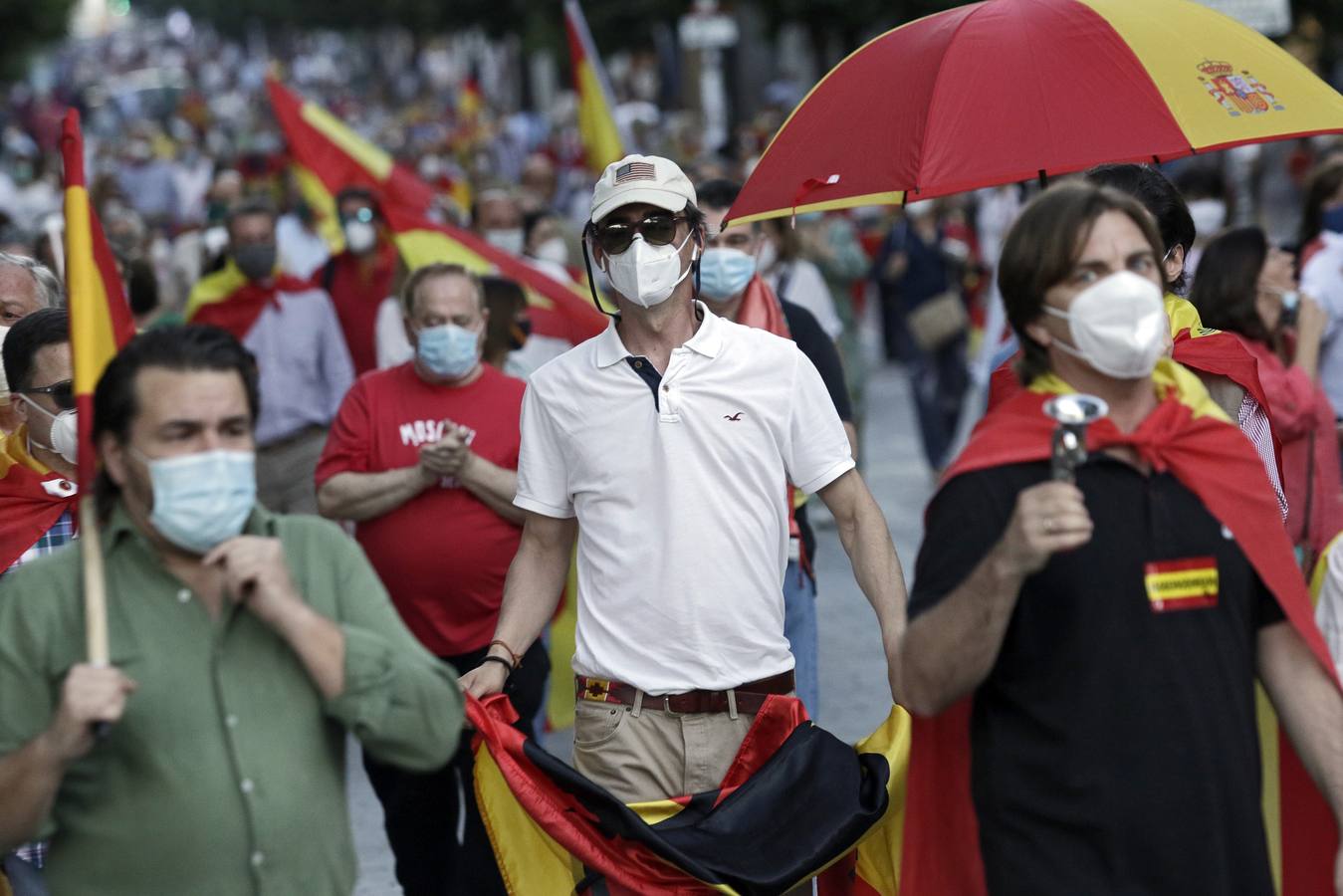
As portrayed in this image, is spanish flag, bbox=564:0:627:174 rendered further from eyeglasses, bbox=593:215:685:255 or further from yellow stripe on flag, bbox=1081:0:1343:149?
eyeglasses, bbox=593:215:685:255

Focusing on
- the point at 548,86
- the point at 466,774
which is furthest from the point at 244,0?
the point at 466,774

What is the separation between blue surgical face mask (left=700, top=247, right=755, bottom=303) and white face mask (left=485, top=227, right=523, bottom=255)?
4.71 metres

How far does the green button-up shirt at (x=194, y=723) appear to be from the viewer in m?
3.37

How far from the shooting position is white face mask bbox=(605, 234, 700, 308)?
4.81 meters

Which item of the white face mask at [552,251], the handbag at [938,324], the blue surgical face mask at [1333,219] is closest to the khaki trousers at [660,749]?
the blue surgical face mask at [1333,219]

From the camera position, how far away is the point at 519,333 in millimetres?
8094

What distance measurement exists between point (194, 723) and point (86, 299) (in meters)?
0.76

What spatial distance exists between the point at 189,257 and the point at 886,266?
562 cm

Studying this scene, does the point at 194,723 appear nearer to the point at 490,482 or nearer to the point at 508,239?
the point at 490,482

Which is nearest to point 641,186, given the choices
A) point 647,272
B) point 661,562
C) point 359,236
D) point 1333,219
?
point 647,272

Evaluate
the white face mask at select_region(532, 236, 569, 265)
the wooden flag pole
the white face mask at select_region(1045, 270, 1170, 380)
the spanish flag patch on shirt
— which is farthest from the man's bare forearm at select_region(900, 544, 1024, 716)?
the white face mask at select_region(532, 236, 569, 265)

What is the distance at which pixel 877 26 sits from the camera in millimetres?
A: 27594

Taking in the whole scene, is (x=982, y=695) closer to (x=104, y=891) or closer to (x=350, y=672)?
(x=350, y=672)

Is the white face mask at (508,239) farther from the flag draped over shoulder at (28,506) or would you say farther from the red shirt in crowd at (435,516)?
the flag draped over shoulder at (28,506)
